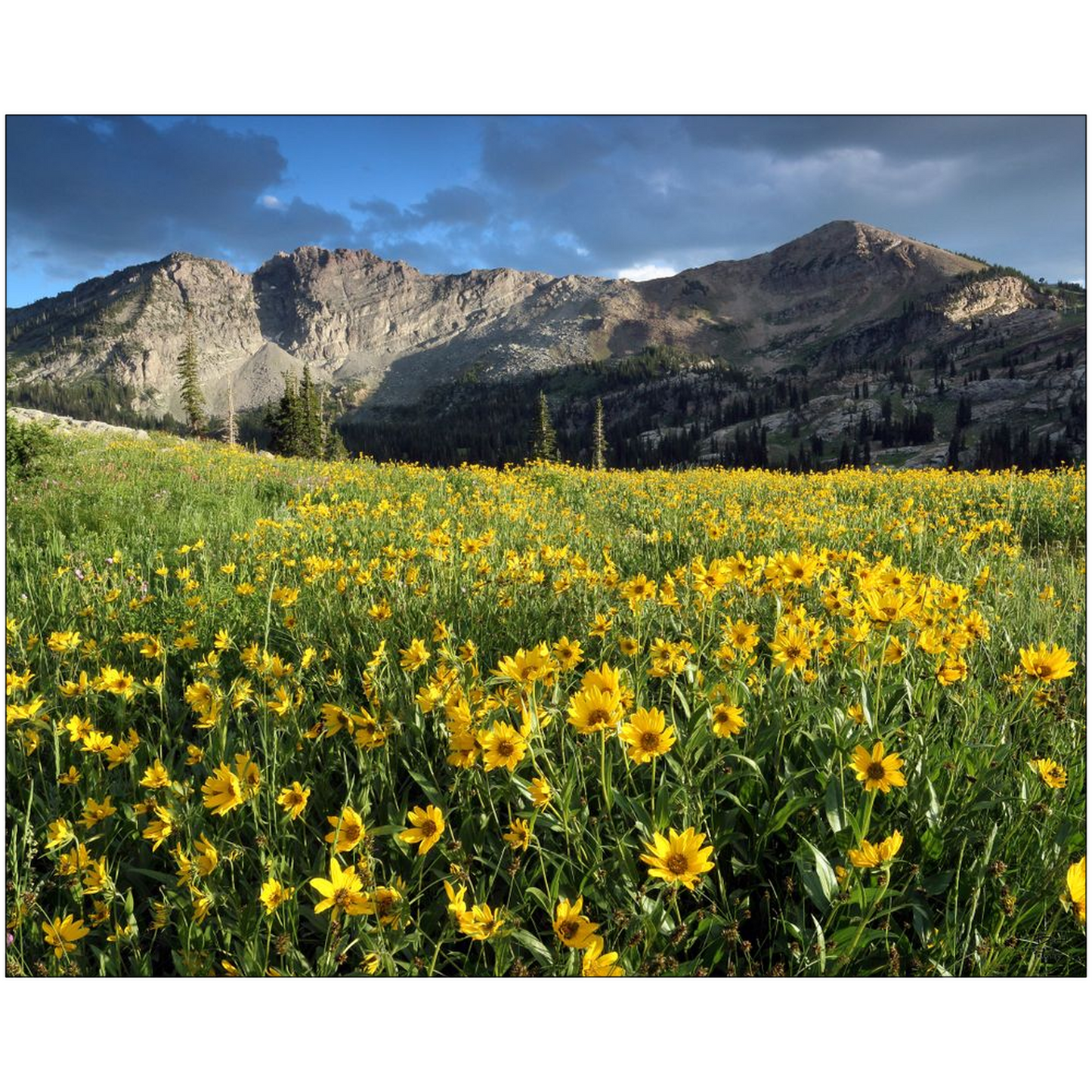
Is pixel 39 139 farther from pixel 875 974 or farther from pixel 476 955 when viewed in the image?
pixel 875 974

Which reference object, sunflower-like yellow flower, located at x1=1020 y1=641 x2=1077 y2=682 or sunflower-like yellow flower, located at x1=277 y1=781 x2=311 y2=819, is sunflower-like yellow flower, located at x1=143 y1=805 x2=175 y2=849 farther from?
sunflower-like yellow flower, located at x1=1020 y1=641 x2=1077 y2=682

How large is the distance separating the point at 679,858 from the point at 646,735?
0.31m

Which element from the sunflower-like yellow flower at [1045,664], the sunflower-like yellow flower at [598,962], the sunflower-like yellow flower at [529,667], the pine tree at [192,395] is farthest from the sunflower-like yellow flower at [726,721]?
the pine tree at [192,395]

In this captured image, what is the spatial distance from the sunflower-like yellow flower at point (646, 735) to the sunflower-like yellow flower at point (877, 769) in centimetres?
57

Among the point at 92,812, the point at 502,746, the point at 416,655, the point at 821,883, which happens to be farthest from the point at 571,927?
the point at 92,812

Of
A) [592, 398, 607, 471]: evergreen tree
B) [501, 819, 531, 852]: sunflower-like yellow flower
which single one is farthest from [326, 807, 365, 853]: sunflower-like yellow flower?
[592, 398, 607, 471]: evergreen tree

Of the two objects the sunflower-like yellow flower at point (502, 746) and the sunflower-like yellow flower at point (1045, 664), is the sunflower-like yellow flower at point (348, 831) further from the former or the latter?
the sunflower-like yellow flower at point (1045, 664)

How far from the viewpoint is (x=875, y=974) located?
1.75 m

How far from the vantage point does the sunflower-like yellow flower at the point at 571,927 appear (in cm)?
135

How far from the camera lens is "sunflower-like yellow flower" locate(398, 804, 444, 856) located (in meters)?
1.52

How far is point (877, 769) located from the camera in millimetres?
1690

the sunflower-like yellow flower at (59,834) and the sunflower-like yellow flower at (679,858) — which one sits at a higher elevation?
the sunflower-like yellow flower at (679,858)

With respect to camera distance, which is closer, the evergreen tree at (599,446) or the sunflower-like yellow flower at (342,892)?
the sunflower-like yellow flower at (342,892)

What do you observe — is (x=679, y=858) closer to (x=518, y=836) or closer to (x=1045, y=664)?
(x=518, y=836)
